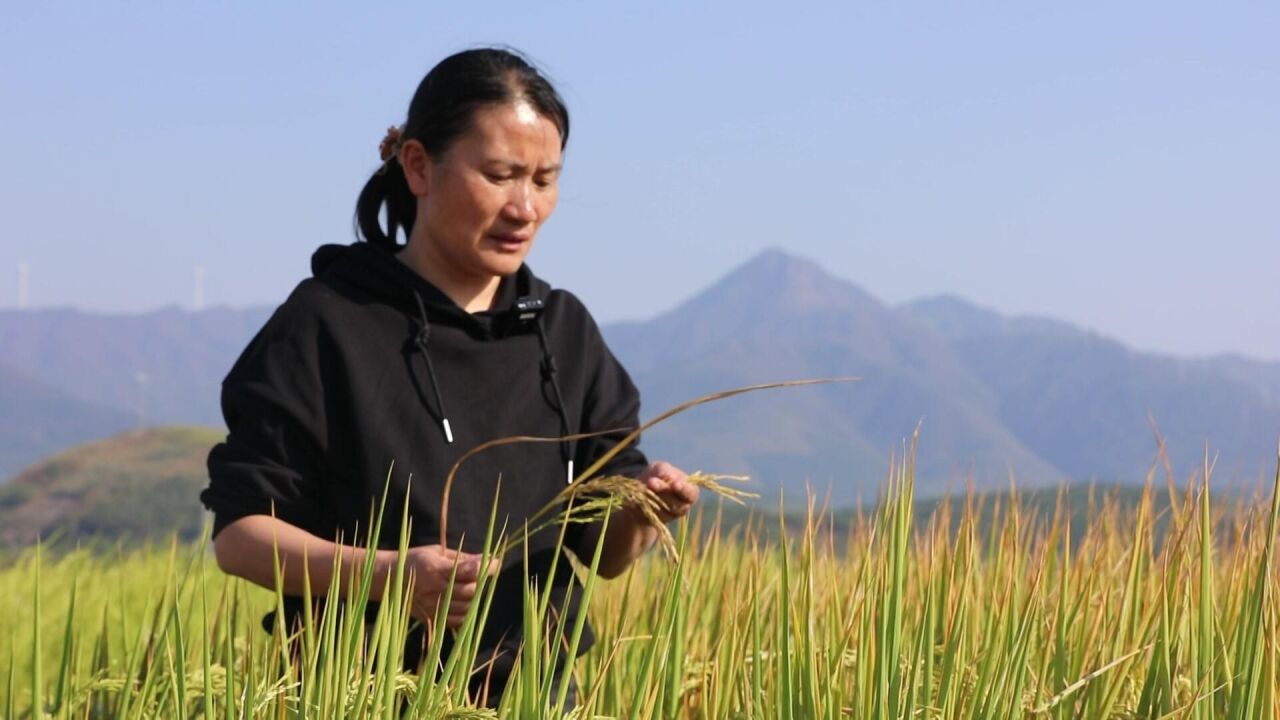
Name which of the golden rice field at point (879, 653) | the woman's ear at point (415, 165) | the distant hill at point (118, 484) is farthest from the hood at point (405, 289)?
the distant hill at point (118, 484)

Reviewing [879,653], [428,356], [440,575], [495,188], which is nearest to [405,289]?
[428,356]

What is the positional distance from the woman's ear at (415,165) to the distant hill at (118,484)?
2425 inches

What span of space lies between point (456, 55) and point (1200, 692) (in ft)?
4.58

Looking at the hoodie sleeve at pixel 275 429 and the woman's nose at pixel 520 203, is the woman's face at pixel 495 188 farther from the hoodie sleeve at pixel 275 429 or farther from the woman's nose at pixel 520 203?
the hoodie sleeve at pixel 275 429

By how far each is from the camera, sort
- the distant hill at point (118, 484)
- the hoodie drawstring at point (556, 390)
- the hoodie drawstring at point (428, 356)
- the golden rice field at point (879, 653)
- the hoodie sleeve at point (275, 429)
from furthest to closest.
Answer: the distant hill at point (118, 484)
the hoodie drawstring at point (556, 390)
the hoodie drawstring at point (428, 356)
the hoodie sleeve at point (275, 429)
the golden rice field at point (879, 653)

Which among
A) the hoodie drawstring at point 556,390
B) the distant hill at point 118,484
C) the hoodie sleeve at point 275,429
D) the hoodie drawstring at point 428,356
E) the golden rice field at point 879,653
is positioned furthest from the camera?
the distant hill at point 118,484

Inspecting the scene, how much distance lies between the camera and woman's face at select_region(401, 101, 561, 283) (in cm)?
226

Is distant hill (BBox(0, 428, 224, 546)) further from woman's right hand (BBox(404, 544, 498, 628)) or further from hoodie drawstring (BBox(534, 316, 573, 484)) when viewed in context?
woman's right hand (BBox(404, 544, 498, 628))

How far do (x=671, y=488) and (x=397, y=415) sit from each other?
1.80 feet

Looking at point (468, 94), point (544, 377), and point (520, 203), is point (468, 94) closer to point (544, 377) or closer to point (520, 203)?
point (520, 203)

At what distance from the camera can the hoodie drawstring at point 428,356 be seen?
7.56ft

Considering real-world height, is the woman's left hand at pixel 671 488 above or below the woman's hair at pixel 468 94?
below

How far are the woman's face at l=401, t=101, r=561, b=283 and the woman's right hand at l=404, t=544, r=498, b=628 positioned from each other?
1.78 feet

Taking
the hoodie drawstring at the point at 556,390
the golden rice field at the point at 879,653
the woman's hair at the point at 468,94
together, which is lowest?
the golden rice field at the point at 879,653
